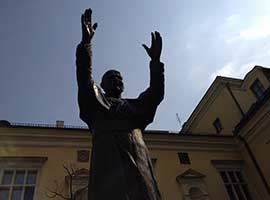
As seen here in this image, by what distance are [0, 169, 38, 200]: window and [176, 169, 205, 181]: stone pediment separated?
7.14 m

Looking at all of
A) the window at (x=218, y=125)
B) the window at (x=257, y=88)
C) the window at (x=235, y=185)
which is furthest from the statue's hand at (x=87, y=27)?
the window at (x=218, y=125)

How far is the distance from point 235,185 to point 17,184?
1142 cm

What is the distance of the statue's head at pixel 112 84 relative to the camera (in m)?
2.66

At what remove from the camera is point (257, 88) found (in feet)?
61.5

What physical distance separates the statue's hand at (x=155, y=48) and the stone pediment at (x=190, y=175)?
12.4 meters

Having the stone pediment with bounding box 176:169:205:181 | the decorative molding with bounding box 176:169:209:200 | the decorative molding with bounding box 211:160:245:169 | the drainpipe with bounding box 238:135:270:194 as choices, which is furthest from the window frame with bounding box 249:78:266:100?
the decorative molding with bounding box 176:169:209:200

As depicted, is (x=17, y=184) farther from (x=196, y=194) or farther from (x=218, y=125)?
(x=218, y=125)

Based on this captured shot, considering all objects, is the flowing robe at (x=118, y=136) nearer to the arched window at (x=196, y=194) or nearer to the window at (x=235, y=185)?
the arched window at (x=196, y=194)

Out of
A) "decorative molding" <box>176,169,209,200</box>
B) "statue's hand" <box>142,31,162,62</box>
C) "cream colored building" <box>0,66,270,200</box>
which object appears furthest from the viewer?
"decorative molding" <box>176,169,209,200</box>

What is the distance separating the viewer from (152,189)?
1.93 meters

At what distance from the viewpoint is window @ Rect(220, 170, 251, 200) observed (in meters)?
14.9

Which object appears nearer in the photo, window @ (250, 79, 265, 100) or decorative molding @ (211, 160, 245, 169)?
decorative molding @ (211, 160, 245, 169)

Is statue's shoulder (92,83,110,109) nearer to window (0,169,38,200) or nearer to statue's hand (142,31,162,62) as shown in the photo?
statue's hand (142,31,162,62)

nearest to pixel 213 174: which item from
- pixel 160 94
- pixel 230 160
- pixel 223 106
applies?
pixel 230 160
